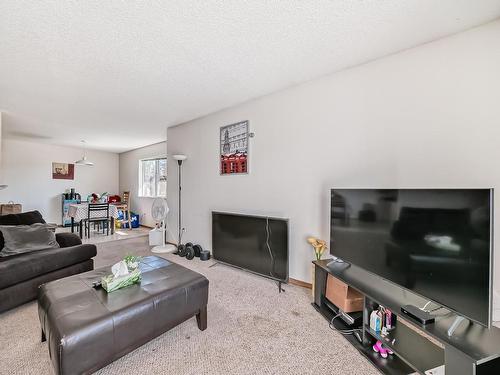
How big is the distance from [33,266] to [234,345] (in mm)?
2115

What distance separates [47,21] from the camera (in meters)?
1.60

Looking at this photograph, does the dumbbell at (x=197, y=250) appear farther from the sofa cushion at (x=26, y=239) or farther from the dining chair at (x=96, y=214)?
the dining chair at (x=96, y=214)

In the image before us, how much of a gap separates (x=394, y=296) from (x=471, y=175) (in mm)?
1083

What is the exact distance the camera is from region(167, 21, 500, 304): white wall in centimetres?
168

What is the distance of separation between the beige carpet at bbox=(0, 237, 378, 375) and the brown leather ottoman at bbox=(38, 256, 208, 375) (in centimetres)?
16

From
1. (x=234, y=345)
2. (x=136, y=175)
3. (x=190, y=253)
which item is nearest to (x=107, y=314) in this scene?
(x=234, y=345)

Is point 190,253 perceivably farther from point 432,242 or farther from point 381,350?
point 432,242

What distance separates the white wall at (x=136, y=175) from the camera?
6125mm

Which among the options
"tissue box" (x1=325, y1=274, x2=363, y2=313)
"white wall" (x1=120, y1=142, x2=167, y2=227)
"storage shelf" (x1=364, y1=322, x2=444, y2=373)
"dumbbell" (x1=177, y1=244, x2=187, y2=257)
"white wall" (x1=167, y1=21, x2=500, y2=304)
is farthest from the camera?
"white wall" (x1=120, y1=142, x2=167, y2=227)

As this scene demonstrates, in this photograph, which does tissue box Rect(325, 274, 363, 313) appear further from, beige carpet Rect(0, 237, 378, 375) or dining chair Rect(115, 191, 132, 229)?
dining chair Rect(115, 191, 132, 229)

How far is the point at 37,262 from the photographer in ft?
7.33

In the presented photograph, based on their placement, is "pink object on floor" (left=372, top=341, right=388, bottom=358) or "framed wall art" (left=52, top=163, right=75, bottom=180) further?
"framed wall art" (left=52, top=163, right=75, bottom=180)

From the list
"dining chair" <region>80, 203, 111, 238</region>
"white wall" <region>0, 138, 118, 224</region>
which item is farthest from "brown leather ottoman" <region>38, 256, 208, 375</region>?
"white wall" <region>0, 138, 118, 224</region>

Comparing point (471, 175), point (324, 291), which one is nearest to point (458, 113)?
point (471, 175)
